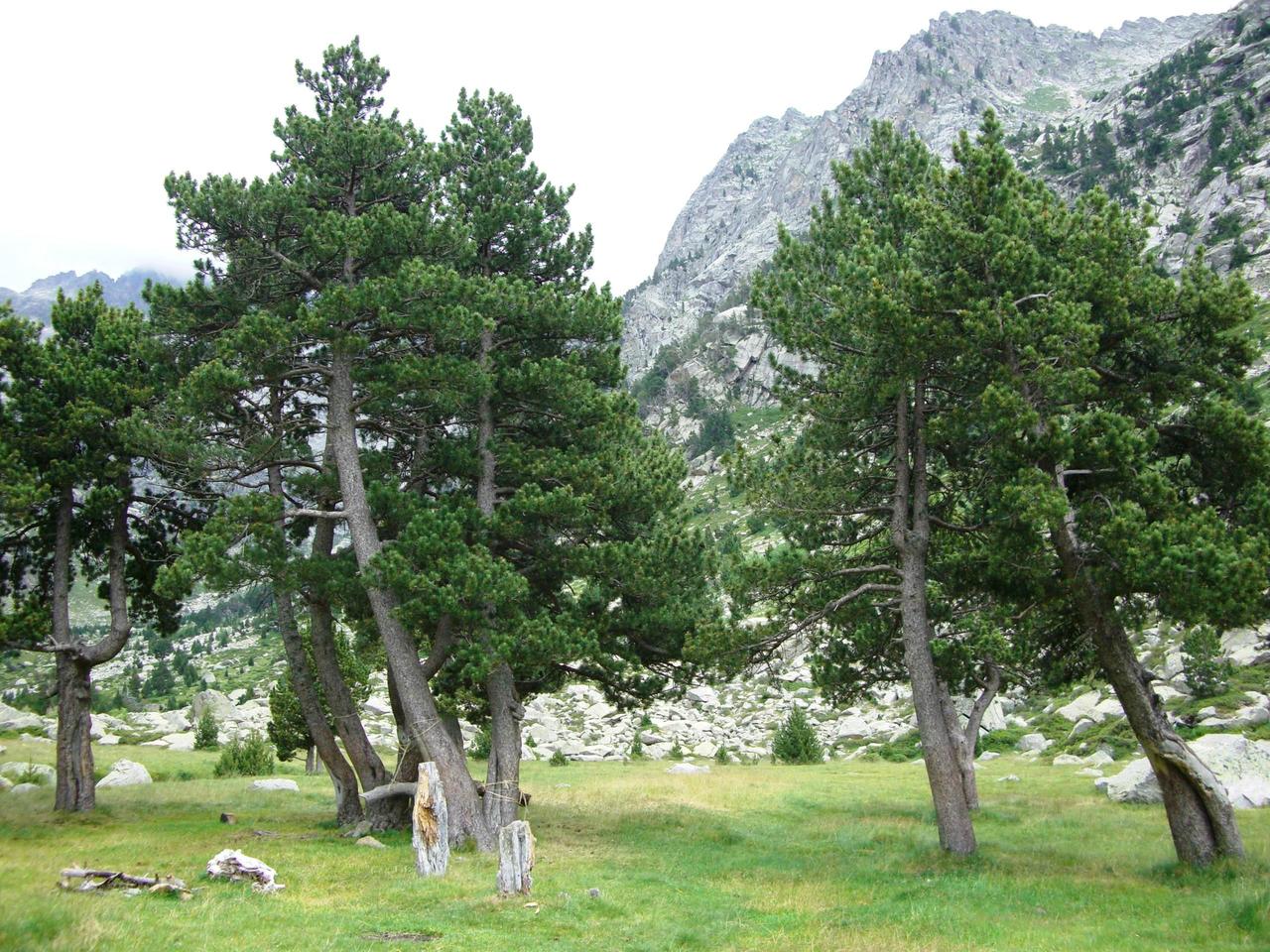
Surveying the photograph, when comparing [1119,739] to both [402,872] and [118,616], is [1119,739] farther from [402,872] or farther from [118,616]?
[118,616]

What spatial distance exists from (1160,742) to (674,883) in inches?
299

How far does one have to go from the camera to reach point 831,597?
16.1 meters

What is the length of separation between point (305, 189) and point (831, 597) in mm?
13883

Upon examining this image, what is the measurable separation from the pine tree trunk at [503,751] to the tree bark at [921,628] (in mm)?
7622

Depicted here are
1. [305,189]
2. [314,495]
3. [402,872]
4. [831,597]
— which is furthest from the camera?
[314,495]

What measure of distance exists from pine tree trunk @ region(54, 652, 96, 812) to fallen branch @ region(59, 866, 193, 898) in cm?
906

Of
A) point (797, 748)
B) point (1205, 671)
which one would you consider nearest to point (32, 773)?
point (797, 748)

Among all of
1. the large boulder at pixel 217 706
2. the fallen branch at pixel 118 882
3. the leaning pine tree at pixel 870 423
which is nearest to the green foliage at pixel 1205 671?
the leaning pine tree at pixel 870 423

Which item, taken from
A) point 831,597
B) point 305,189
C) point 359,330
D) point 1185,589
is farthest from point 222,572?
point 1185,589

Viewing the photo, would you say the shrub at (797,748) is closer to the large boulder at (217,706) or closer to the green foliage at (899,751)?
the green foliage at (899,751)

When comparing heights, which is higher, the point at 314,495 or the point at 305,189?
the point at 305,189

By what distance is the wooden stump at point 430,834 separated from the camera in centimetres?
1279

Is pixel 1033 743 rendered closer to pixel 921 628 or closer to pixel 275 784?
pixel 921 628

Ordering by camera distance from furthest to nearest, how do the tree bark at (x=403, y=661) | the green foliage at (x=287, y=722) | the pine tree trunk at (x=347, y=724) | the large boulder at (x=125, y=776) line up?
the green foliage at (x=287, y=722), the large boulder at (x=125, y=776), the pine tree trunk at (x=347, y=724), the tree bark at (x=403, y=661)
